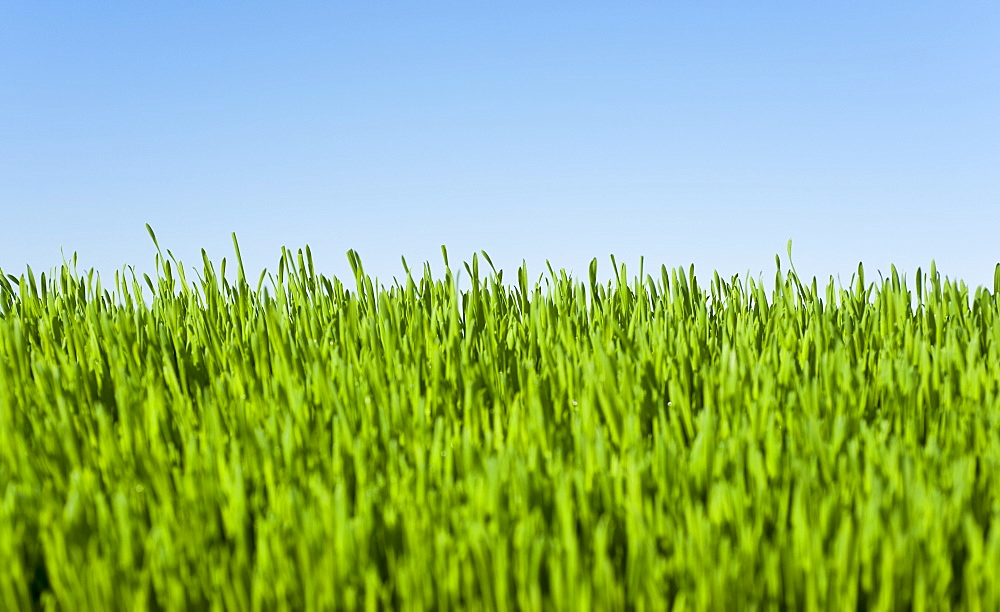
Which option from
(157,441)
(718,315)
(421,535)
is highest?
(718,315)

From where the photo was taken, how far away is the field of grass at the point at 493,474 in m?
1.49

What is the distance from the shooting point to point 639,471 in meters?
1.68

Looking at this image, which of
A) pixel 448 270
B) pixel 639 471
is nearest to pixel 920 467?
pixel 639 471

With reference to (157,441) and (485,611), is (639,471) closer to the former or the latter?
(485,611)

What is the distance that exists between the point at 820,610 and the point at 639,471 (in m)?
0.38

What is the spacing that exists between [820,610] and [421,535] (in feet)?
2.20

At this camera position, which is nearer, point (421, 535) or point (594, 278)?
point (421, 535)

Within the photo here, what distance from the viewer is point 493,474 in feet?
5.16

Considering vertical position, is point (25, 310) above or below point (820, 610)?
above

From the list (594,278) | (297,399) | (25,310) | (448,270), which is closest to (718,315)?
(594,278)

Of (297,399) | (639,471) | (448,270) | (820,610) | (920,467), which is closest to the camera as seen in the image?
(820,610)

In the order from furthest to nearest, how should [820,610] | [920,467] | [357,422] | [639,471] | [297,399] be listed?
[357,422] < [297,399] < [920,467] < [639,471] < [820,610]

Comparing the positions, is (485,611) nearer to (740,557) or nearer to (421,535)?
(421,535)

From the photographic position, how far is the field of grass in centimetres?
149
